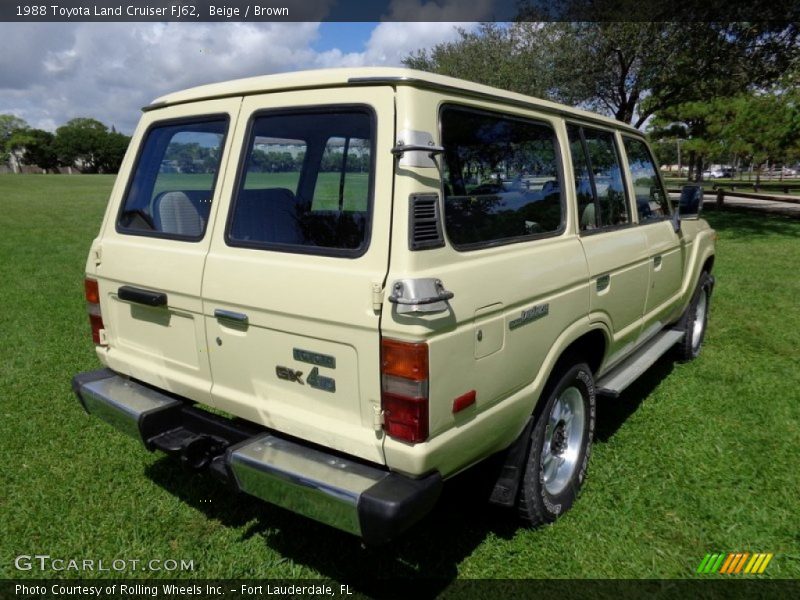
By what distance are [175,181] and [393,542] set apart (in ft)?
7.19

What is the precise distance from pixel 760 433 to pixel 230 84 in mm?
4018

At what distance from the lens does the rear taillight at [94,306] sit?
3.18m

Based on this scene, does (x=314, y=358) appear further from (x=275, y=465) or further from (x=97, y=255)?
(x=97, y=255)

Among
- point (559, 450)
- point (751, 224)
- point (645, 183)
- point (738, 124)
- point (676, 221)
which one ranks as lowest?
point (751, 224)

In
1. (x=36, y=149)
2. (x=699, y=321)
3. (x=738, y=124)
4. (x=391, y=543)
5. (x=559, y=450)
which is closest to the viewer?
(x=391, y=543)

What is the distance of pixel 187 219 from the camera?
2891 mm

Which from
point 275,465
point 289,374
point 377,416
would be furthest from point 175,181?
point 377,416

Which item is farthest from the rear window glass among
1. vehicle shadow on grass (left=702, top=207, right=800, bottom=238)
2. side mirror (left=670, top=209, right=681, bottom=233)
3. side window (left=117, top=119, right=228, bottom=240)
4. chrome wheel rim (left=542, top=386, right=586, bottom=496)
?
vehicle shadow on grass (left=702, top=207, right=800, bottom=238)

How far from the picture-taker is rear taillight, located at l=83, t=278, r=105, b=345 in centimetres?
318

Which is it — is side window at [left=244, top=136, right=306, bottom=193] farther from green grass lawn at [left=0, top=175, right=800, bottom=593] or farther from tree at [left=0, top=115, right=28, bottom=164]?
tree at [left=0, top=115, right=28, bottom=164]

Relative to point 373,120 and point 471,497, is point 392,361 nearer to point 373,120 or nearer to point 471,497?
point 373,120

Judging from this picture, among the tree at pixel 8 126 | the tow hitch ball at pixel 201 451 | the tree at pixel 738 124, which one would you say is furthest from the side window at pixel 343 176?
the tree at pixel 8 126

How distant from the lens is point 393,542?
2.99 m

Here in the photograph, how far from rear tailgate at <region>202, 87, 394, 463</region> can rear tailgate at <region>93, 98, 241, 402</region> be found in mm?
139
